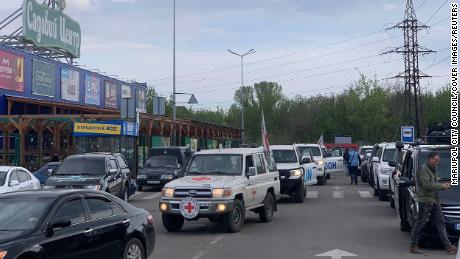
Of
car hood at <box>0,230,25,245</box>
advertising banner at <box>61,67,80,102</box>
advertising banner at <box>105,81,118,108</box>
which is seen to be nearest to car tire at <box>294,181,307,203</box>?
car hood at <box>0,230,25,245</box>

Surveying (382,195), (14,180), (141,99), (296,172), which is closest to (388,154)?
(382,195)

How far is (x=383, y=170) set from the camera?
958 inches

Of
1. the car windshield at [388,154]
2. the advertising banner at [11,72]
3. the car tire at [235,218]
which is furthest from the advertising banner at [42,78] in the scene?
the car tire at [235,218]

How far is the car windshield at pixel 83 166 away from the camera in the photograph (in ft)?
69.7

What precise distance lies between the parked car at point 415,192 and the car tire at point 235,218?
11.6 ft

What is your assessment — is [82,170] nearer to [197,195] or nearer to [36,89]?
[197,195]

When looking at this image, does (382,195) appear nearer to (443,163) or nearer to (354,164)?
(443,163)

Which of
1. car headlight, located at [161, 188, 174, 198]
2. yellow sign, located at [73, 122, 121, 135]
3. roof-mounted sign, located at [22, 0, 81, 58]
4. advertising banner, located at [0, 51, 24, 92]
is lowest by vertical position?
car headlight, located at [161, 188, 174, 198]

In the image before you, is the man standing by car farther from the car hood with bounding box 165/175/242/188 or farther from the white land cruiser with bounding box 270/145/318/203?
the white land cruiser with bounding box 270/145/318/203

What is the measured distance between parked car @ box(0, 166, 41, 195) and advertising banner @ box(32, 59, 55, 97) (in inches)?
682

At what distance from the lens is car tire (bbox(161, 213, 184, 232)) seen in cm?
1581

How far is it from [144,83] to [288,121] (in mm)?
32194

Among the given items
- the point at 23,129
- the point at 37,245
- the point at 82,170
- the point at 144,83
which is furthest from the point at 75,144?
the point at 37,245

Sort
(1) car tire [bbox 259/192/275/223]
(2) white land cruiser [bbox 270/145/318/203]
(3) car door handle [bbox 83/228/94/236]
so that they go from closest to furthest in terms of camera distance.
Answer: (3) car door handle [bbox 83/228/94/236] < (1) car tire [bbox 259/192/275/223] < (2) white land cruiser [bbox 270/145/318/203]
